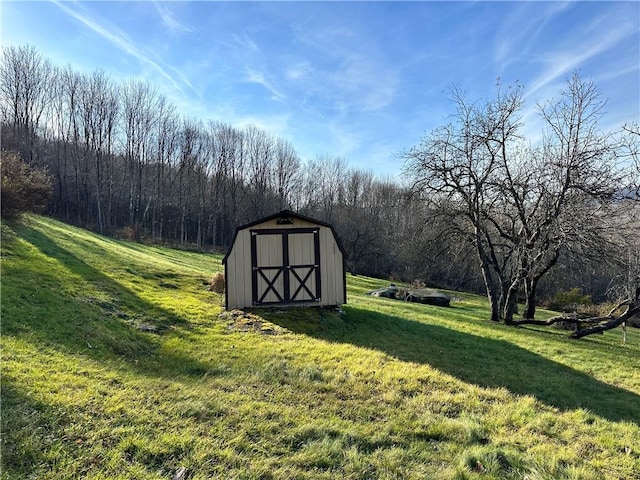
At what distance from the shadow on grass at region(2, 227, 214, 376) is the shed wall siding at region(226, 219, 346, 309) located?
226cm

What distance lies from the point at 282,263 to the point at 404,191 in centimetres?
826

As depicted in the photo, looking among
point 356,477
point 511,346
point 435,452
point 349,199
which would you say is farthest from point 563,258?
point 349,199

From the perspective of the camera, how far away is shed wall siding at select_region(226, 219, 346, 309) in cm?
1152

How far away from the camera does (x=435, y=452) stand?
13.7 feet

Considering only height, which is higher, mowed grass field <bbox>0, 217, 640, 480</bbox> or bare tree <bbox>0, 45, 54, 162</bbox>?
bare tree <bbox>0, 45, 54, 162</bbox>

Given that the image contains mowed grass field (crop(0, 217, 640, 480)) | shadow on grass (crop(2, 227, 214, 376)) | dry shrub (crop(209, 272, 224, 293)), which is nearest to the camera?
mowed grass field (crop(0, 217, 640, 480))

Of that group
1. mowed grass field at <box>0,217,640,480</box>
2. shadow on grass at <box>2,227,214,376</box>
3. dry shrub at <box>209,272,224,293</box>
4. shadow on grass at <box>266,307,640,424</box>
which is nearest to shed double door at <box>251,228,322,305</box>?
shadow on grass at <box>266,307,640,424</box>

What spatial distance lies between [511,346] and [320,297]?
232 inches

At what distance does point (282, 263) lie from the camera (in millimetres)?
11758

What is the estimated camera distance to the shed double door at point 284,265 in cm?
1166

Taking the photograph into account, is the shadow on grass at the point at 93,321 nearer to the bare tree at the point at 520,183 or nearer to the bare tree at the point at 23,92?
the bare tree at the point at 520,183

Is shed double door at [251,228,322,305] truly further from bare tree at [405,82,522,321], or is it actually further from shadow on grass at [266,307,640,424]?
bare tree at [405,82,522,321]

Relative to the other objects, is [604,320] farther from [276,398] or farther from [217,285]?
[217,285]

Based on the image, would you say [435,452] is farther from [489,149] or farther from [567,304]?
[567,304]
